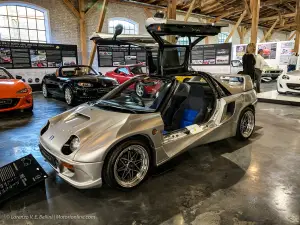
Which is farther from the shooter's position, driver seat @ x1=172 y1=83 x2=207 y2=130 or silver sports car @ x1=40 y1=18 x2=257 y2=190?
driver seat @ x1=172 y1=83 x2=207 y2=130

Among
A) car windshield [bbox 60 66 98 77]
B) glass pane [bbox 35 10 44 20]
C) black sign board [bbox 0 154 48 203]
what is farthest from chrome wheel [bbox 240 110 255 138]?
glass pane [bbox 35 10 44 20]

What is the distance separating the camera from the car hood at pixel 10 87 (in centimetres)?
512

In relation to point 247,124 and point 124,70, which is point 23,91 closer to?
point 124,70

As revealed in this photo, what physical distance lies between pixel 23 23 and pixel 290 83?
1132 centimetres

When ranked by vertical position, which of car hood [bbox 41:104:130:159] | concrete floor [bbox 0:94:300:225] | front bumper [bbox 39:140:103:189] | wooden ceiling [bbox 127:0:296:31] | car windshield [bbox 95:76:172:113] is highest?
wooden ceiling [bbox 127:0:296:31]

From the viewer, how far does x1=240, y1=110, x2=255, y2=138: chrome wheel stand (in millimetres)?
3750

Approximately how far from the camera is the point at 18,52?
9.74 metres

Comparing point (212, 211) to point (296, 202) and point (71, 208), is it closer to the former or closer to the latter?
point (296, 202)

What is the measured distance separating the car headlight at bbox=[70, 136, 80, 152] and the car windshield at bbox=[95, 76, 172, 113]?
558 mm

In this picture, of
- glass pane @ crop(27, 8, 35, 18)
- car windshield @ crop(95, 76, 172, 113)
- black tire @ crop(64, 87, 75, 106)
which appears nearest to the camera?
car windshield @ crop(95, 76, 172, 113)

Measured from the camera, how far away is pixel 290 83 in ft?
24.6

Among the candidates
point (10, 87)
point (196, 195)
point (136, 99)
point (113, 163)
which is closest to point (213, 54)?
point (10, 87)

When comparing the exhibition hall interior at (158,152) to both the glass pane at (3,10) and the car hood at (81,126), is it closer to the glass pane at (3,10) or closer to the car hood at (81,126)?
the car hood at (81,126)

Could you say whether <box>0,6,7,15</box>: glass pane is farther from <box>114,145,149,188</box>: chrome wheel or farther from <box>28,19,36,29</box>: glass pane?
<box>114,145,149,188</box>: chrome wheel
